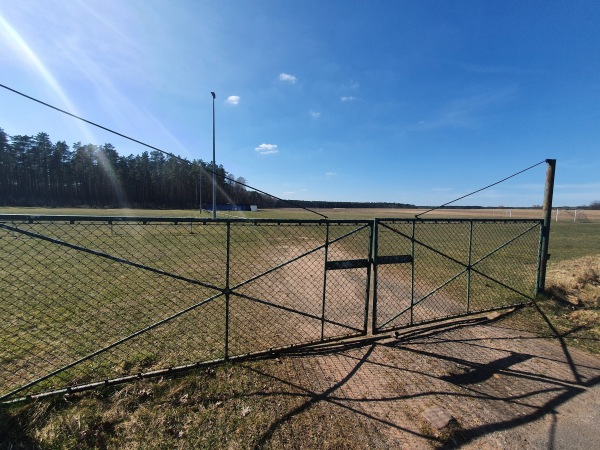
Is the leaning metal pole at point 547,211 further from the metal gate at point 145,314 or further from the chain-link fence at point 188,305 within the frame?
the metal gate at point 145,314

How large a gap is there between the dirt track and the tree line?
4985cm

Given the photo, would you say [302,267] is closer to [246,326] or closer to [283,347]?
[246,326]

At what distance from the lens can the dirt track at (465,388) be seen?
247 cm

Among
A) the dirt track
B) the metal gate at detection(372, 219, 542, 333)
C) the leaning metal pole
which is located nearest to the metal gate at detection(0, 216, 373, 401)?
the metal gate at detection(372, 219, 542, 333)

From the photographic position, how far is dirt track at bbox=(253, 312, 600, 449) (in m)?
2.47

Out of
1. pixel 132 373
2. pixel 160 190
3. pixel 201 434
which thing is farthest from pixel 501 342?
pixel 160 190

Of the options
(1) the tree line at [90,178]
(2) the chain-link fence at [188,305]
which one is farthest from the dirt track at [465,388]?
(1) the tree line at [90,178]

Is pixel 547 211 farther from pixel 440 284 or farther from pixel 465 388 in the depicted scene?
pixel 465 388

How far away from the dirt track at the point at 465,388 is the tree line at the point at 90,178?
49.8 meters

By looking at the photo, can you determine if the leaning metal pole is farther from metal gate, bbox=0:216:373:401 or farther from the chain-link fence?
metal gate, bbox=0:216:373:401

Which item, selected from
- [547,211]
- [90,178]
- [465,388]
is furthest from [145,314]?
[90,178]

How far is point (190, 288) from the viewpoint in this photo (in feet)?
21.2

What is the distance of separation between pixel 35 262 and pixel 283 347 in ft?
32.6

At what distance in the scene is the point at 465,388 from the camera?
3.11 meters
